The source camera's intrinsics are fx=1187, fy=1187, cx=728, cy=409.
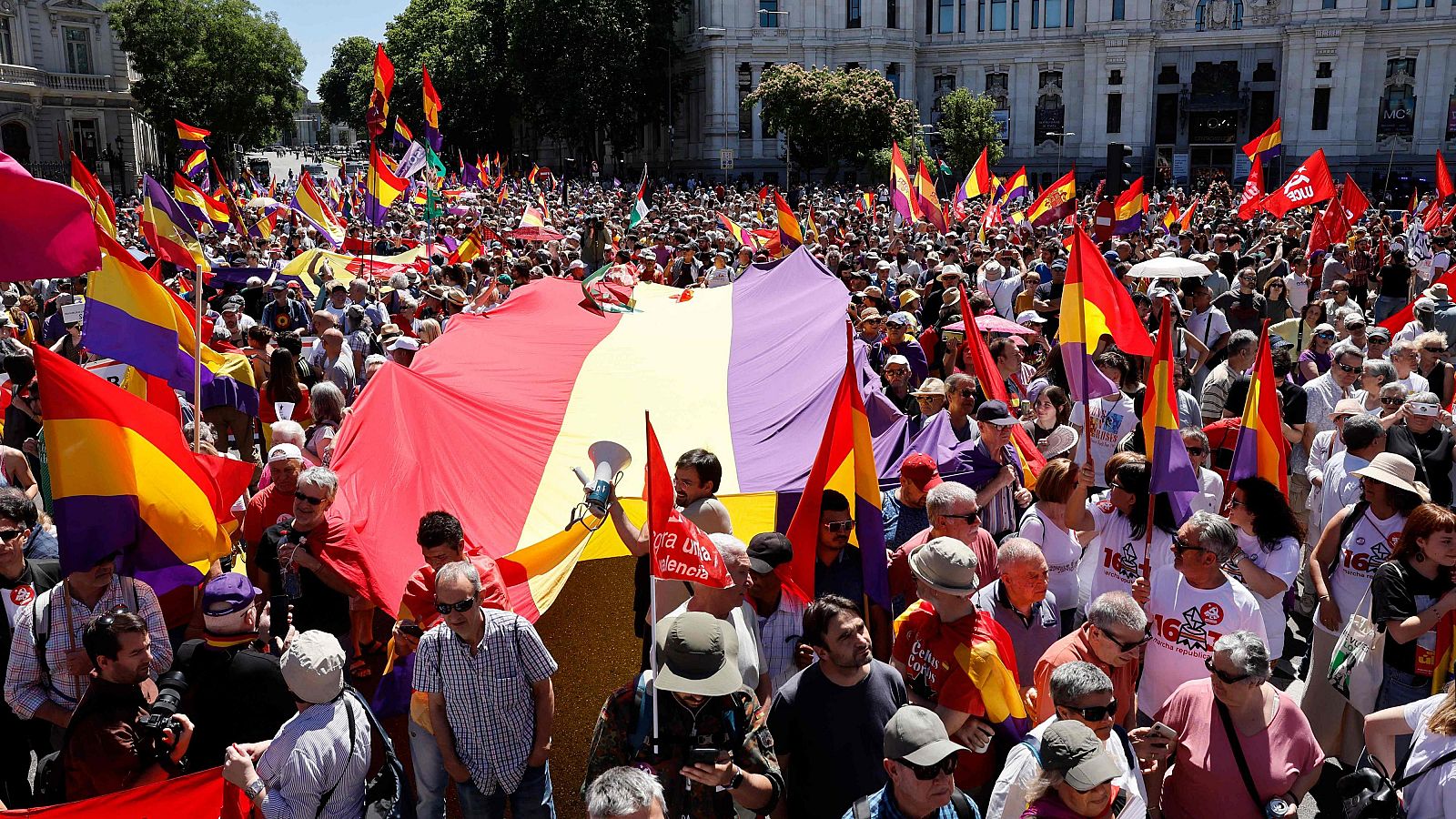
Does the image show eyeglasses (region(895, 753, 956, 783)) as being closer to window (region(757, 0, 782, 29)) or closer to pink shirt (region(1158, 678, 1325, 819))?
pink shirt (region(1158, 678, 1325, 819))

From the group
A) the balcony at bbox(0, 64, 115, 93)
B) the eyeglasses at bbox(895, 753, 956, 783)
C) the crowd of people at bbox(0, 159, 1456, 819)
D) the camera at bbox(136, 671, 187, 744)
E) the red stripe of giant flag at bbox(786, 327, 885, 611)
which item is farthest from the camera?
the balcony at bbox(0, 64, 115, 93)

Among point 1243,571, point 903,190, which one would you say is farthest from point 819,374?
point 903,190

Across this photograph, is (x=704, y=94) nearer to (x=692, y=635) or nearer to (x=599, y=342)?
(x=599, y=342)

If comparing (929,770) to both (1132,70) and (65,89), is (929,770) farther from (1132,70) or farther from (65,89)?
(1132,70)

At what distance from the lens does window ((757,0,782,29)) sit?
60.7 m

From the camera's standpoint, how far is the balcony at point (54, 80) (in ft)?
166

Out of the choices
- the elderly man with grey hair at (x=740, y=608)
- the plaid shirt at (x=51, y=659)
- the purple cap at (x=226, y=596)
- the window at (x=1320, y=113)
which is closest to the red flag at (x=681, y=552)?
the elderly man with grey hair at (x=740, y=608)

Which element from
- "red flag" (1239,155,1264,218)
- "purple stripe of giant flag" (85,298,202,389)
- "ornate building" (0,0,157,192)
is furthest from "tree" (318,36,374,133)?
"purple stripe of giant flag" (85,298,202,389)

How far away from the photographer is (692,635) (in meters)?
3.74

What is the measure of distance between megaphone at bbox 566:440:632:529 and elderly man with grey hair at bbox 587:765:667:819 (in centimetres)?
164

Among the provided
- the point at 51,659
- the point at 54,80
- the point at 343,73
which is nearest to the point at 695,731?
the point at 51,659

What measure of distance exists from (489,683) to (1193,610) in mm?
2765

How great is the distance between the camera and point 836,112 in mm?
49844

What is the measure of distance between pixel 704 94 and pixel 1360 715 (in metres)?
61.3
